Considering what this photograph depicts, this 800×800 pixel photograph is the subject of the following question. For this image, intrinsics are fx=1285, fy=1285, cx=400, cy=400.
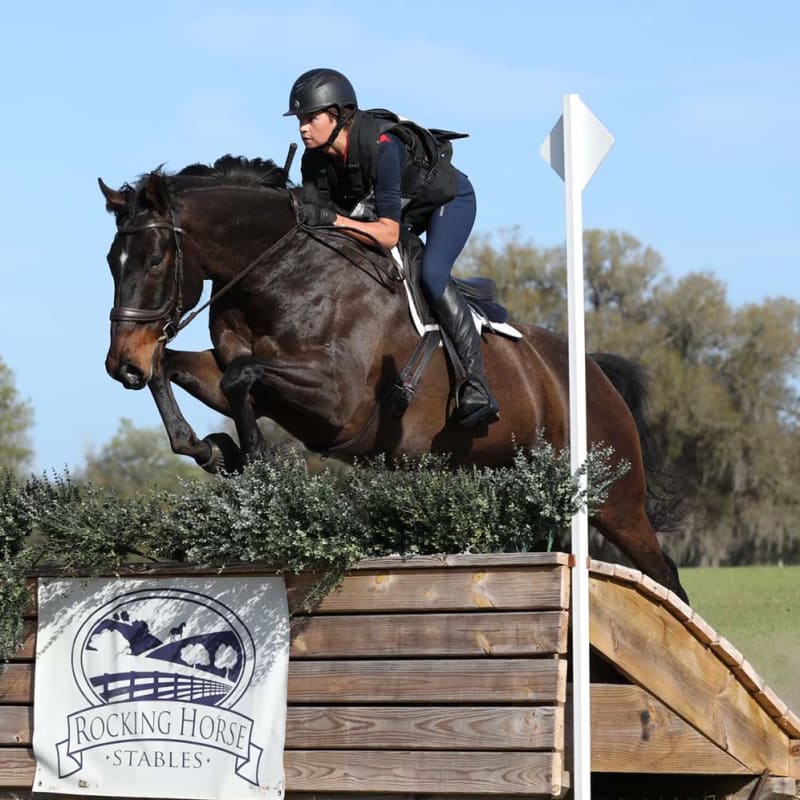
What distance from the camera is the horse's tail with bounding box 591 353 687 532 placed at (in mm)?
7449

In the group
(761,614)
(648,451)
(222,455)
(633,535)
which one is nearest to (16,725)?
(222,455)

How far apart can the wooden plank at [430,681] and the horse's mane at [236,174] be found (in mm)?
2293

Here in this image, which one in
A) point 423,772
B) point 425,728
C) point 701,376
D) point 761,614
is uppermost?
point 701,376

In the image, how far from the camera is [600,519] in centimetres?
671

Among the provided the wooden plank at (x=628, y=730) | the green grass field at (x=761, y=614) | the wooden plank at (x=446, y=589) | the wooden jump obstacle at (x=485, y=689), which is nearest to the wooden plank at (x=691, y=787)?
the wooden jump obstacle at (x=485, y=689)

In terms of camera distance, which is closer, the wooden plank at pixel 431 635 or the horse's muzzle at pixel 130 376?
the wooden plank at pixel 431 635

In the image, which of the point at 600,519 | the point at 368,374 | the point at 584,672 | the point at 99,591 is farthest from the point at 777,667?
the point at 99,591

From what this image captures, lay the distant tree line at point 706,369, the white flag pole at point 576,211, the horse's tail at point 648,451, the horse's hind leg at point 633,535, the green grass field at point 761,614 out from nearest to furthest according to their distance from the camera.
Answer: the white flag pole at point 576,211
the horse's hind leg at point 633,535
the horse's tail at point 648,451
the green grass field at point 761,614
the distant tree line at point 706,369

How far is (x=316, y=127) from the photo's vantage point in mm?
5316

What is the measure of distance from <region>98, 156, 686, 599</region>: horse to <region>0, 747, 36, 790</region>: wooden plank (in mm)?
1285

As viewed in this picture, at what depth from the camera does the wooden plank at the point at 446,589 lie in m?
4.02

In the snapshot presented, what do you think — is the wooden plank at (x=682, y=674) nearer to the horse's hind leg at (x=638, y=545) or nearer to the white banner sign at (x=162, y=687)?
the white banner sign at (x=162, y=687)

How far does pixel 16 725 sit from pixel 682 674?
2.37 m

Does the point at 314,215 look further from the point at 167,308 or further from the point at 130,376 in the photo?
the point at 130,376
